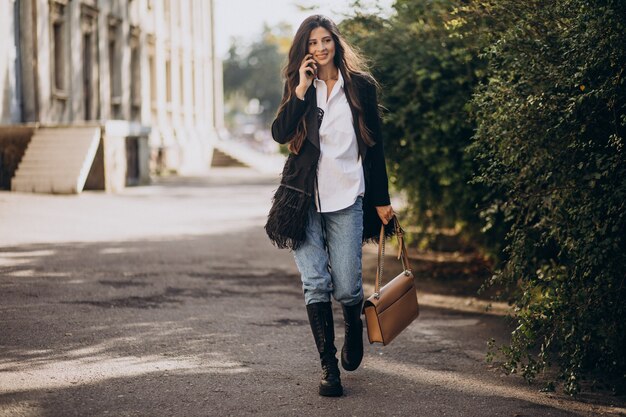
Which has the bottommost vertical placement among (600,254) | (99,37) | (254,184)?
(254,184)

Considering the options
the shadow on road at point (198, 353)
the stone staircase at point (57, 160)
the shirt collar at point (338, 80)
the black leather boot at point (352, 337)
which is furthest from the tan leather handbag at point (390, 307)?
the stone staircase at point (57, 160)

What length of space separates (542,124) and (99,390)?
3.04 meters

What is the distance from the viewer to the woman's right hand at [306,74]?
5375mm

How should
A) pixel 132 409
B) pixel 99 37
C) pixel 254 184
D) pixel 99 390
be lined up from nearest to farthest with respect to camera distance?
pixel 132 409 → pixel 99 390 → pixel 99 37 → pixel 254 184

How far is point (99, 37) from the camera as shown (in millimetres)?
26391

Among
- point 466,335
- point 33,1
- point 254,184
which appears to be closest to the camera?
point 466,335

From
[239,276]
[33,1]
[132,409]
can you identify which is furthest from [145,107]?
[132,409]

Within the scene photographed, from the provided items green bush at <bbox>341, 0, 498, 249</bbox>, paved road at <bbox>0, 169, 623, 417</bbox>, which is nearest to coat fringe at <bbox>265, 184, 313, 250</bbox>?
paved road at <bbox>0, 169, 623, 417</bbox>

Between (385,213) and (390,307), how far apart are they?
1.81 ft

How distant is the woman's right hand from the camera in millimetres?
5375

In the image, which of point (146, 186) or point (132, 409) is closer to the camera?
point (132, 409)

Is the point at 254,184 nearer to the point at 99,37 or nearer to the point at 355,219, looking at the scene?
the point at 99,37

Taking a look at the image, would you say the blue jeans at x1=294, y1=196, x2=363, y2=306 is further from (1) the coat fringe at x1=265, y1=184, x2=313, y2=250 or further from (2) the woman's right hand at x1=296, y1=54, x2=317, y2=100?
(2) the woman's right hand at x1=296, y1=54, x2=317, y2=100

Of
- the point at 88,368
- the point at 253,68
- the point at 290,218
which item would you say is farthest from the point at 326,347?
the point at 253,68
